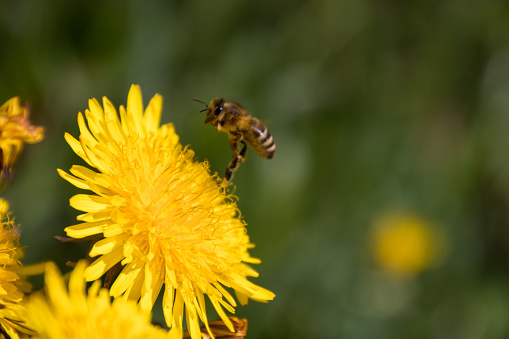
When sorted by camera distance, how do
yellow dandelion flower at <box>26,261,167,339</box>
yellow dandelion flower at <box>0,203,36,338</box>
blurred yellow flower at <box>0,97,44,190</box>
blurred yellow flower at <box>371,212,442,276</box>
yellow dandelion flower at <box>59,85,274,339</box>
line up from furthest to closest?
blurred yellow flower at <box>371,212,442,276</box> → blurred yellow flower at <box>0,97,44,190</box> → yellow dandelion flower at <box>59,85,274,339</box> → yellow dandelion flower at <box>0,203,36,338</box> → yellow dandelion flower at <box>26,261,167,339</box>

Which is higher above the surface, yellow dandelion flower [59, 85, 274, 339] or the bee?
the bee

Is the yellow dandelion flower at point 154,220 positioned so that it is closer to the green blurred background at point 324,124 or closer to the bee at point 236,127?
the bee at point 236,127

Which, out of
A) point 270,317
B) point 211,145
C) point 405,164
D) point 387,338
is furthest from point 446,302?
point 211,145

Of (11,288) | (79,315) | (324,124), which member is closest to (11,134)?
(11,288)

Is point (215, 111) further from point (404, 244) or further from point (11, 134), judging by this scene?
point (404, 244)

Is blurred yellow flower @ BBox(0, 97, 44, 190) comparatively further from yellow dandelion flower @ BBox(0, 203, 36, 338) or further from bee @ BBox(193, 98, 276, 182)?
bee @ BBox(193, 98, 276, 182)

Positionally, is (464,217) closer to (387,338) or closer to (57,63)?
(387,338)

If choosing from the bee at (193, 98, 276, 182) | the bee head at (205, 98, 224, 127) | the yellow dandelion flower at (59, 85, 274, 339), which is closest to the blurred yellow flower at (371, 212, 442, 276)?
the bee at (193, 98, 276, 182)
